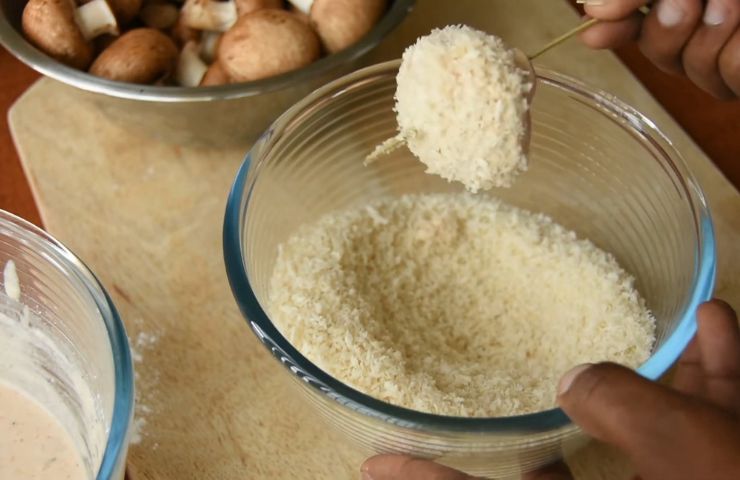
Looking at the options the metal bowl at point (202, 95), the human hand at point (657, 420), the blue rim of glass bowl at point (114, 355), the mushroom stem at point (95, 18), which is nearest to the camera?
the human hand at point (657, 420)

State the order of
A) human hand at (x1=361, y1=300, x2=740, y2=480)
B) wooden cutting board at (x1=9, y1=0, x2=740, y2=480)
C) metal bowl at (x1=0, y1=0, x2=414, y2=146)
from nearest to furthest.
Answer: human hand at (x1=361, y1=300, x2=740, y2=480) < wooden cutting board at (x1=9, y1=0, x2=740, y2=480) < metal bowl at (x1=0, y1=0, x2=414, y2=146)

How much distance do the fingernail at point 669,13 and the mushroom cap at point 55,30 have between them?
0.64 metres

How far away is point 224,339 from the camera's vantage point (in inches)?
34.8

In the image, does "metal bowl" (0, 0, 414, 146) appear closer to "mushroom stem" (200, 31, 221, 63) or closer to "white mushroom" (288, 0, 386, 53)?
"white mushroom" (288, 0, 386, 53)

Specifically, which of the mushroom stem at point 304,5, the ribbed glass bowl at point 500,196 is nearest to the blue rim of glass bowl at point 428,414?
the ribbed glass bowl at point 500,196

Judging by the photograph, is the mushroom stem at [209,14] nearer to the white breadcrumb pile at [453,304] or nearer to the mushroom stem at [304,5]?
the mushroom stem at [304,5]

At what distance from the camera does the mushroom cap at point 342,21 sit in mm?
977

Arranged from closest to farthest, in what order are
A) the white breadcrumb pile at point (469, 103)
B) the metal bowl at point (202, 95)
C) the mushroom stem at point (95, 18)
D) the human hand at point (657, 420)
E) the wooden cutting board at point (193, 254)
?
the human hand at point (657, 420) → the white breadcrumb pile at point (469, 103) → the wooden cutting board at point (193, 254) → the metal bowl at point (202, 95) → the mushroom stem at point (95, 18)

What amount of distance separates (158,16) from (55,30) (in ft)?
0.52

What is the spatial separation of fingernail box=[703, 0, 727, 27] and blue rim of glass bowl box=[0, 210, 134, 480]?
641 mm

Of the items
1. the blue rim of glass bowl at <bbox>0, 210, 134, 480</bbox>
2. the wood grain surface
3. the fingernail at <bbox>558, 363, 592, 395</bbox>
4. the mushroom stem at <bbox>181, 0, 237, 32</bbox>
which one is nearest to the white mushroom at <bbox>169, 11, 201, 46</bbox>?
the mushroom stem at <bbox>181, 0, 237, 32</bbox>

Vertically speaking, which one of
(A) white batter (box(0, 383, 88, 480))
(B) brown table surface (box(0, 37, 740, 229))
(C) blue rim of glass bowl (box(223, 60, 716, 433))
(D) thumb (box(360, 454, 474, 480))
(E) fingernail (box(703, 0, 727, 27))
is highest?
(E) fingernail (box(703, 0, 727, 27))

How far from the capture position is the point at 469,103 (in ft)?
2.29

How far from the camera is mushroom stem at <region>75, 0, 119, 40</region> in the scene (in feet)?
3.36
